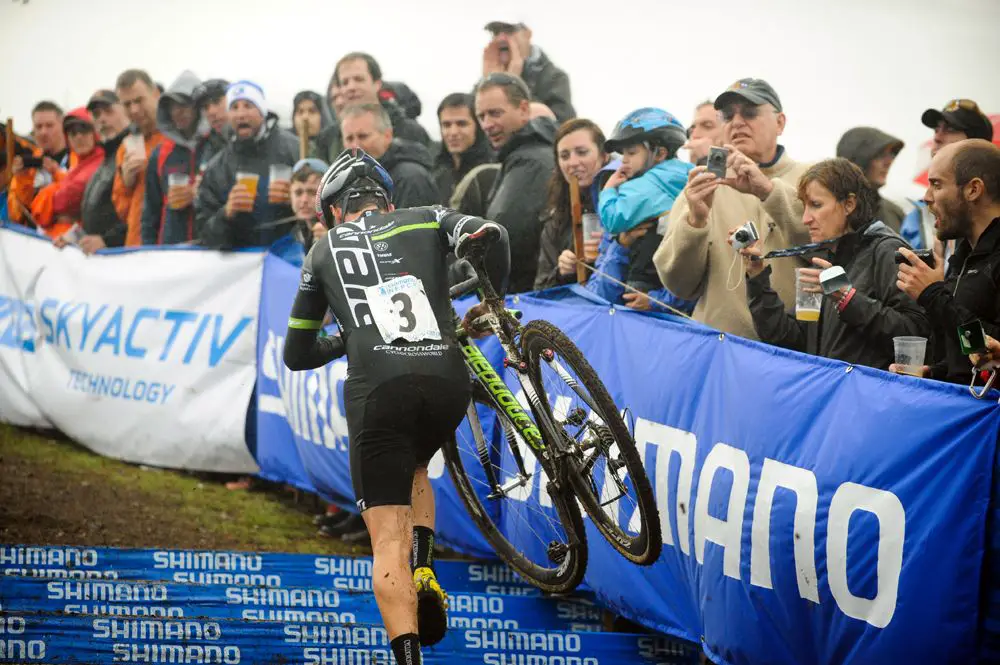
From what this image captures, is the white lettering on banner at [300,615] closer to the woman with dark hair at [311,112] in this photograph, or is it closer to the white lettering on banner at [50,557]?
the white lettering on banner at [50,557]

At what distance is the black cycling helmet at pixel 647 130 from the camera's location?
22.7 ft

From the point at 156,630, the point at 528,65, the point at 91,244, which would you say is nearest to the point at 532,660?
the point at 156,630

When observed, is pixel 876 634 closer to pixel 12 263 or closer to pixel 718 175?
pixel 718 175

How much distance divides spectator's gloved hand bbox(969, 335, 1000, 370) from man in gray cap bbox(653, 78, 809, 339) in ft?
5.70

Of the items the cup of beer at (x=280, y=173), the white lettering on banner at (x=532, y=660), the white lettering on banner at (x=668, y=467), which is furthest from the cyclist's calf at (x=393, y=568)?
the cup of beer at (x=280, y=173)

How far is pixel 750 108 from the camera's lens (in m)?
6.46

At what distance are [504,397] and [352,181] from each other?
1183mm

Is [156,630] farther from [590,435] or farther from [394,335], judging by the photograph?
[590,435]

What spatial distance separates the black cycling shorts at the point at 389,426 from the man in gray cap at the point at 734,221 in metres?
1.46

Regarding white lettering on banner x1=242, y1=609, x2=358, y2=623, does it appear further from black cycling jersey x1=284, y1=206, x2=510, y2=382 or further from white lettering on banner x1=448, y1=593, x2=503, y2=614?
black cycling jersey x1=284, y1=206, x2=510, y2=382

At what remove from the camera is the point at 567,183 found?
299 inches

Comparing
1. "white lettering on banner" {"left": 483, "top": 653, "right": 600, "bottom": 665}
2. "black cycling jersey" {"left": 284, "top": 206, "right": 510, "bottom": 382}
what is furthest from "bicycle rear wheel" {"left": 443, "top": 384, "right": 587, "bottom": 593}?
"black cycling jersey" {"left": 284, "top": 206, "right": 510, "bottom": 382}

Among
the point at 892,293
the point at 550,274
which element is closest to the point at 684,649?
the point at 892,293

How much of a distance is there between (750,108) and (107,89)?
938 cm
